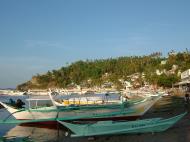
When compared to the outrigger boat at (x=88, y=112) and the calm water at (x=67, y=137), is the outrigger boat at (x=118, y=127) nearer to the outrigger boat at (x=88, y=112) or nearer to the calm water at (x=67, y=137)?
the calm water at (x=67, y=137)

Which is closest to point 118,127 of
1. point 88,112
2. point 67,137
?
point 67,137

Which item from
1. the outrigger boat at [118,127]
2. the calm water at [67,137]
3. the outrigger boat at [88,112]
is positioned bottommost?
the calm water at [67,137]

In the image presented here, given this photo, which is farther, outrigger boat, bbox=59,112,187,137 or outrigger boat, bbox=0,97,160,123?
outrigger boat, bbox=0,97,160,123

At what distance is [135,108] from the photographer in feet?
92.6

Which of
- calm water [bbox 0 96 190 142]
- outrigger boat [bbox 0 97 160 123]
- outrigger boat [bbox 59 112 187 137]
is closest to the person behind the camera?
calm water [bbox 0 96 190 142]

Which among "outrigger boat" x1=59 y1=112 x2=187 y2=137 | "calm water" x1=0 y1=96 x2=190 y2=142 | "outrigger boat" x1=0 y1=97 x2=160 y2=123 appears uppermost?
"outrigger boat" x1=0 y1=97 x2=160 y2=123

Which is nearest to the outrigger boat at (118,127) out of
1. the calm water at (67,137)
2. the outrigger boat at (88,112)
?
the calm water at (67,137)

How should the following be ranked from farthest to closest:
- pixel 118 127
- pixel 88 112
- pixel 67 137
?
1. pixel 88 112
2. pixel 67 137
3. pixel 118 127

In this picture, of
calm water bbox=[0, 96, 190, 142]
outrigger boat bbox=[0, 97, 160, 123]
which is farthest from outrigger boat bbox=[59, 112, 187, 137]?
outrigger boat bbox=[0, 97, 160, 123]

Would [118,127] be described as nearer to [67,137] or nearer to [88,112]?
[67,137]

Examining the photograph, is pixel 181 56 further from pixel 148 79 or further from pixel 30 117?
pixel 30 117

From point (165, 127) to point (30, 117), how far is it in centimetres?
1278

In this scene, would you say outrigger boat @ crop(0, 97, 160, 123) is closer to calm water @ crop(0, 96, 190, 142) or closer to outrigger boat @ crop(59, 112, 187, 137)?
calm water @ crop(0, 96, 190, 142)

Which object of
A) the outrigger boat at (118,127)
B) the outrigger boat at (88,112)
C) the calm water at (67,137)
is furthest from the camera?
the outrigger boat at (88,112)
